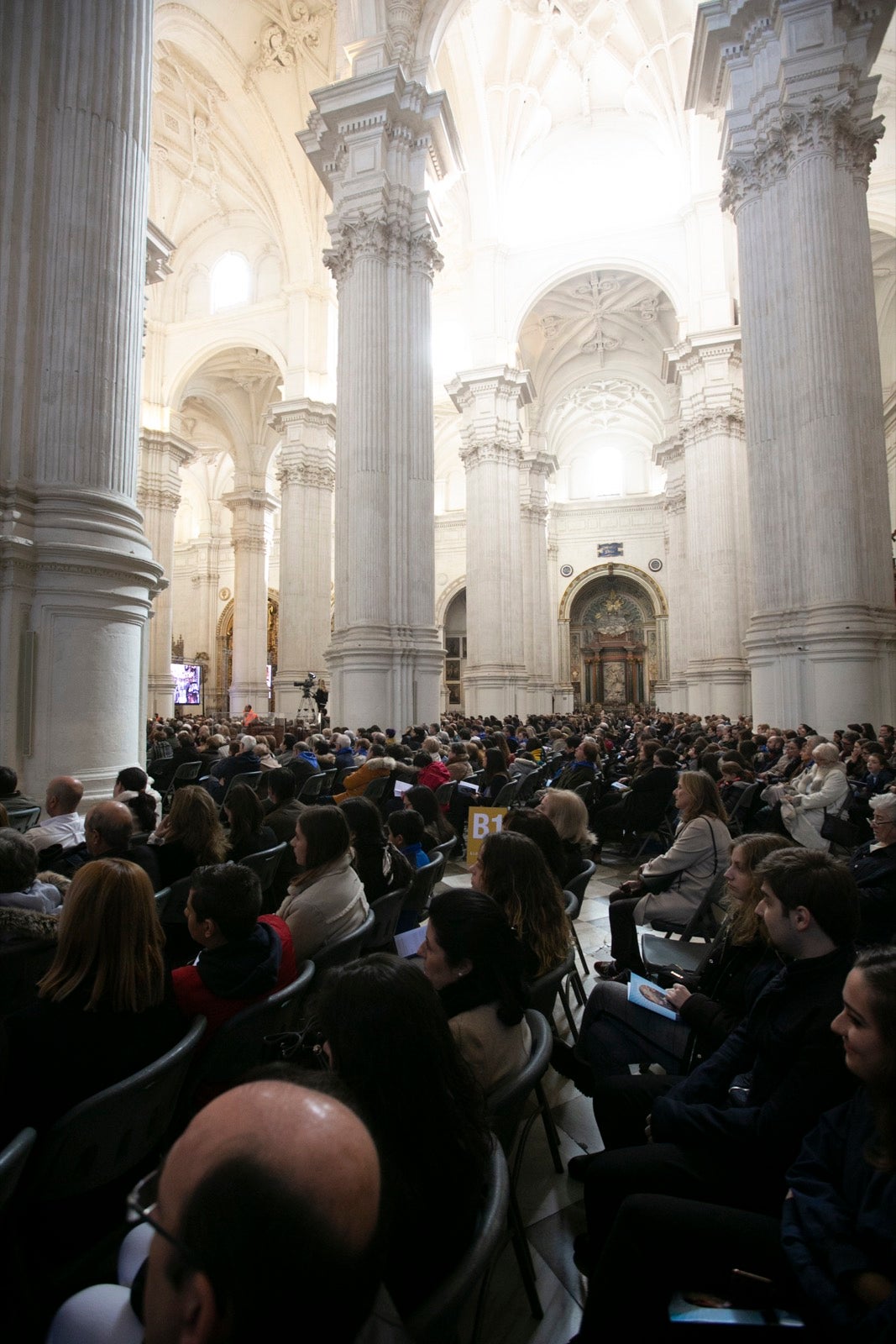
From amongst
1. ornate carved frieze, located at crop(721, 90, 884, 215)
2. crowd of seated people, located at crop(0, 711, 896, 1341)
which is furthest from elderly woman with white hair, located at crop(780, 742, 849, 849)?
ornate carved frieze, located at crop(721, 90, 884, 215)

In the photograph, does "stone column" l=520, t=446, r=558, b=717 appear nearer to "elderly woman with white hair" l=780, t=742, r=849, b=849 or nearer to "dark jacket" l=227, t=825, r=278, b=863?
"elderly woman with white hair" l=780, t=742, r=849, b=849

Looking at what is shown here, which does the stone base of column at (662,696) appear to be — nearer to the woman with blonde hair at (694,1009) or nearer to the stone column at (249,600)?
the stone column at (249,600)

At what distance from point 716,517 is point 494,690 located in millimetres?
7409

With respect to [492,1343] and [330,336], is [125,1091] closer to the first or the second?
[492,1343]

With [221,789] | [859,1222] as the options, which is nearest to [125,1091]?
[859,1222]

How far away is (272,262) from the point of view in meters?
22.2

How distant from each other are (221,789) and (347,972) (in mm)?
6215

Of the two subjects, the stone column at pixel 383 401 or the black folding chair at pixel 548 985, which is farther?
the stone column at pixel 383 401

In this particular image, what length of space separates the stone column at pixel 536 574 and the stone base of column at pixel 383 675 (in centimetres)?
1347

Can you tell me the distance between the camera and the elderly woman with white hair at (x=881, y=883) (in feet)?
11.1

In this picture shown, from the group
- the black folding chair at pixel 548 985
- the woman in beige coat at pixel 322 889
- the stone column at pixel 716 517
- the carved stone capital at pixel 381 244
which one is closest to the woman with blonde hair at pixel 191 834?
the woman in beige coat at pixel 322 889

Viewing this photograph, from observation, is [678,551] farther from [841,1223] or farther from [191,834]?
[841,1223]

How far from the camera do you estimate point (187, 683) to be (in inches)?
1241

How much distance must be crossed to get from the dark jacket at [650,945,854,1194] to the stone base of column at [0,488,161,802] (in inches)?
183
